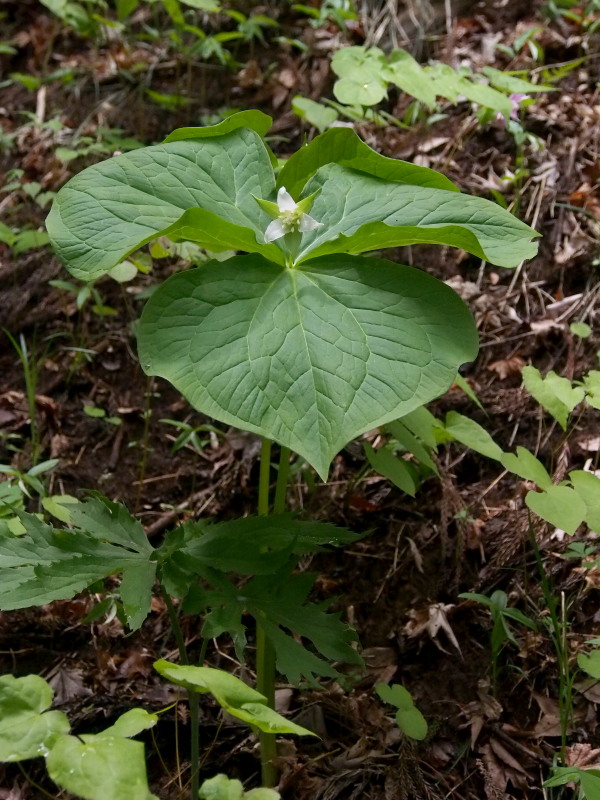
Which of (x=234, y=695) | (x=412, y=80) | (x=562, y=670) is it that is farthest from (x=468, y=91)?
(x=234, y=695)

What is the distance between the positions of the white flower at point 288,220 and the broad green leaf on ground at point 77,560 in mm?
589

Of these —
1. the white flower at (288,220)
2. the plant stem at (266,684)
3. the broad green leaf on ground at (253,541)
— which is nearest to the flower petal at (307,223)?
the white flower at (288,220)

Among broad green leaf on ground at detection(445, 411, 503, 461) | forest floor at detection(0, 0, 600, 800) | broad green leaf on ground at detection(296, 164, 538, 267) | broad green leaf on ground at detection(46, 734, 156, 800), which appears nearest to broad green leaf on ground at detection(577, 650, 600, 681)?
forest floor at detection(0, 0, 600, 800)

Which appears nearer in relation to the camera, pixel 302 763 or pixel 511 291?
pixel 302 763

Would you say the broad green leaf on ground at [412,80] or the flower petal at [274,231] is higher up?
the broad green leaf on ground at [412,80]

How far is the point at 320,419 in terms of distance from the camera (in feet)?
3.63

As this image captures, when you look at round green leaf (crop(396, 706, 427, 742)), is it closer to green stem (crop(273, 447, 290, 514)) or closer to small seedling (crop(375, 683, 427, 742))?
small seedling (crop(375, 683, 427, 742))

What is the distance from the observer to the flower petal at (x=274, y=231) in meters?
1.30

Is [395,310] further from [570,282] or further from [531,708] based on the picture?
[570,282]

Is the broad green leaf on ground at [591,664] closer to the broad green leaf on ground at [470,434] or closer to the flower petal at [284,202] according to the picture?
the broad green leaf on ground at [470,434]

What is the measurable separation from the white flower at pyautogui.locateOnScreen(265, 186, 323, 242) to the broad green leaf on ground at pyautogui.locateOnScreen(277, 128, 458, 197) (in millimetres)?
158

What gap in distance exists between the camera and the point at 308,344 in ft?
3.86

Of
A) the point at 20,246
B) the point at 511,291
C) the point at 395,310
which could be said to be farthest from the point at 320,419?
the point at 20,246

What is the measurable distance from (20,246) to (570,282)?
2.00 metres
